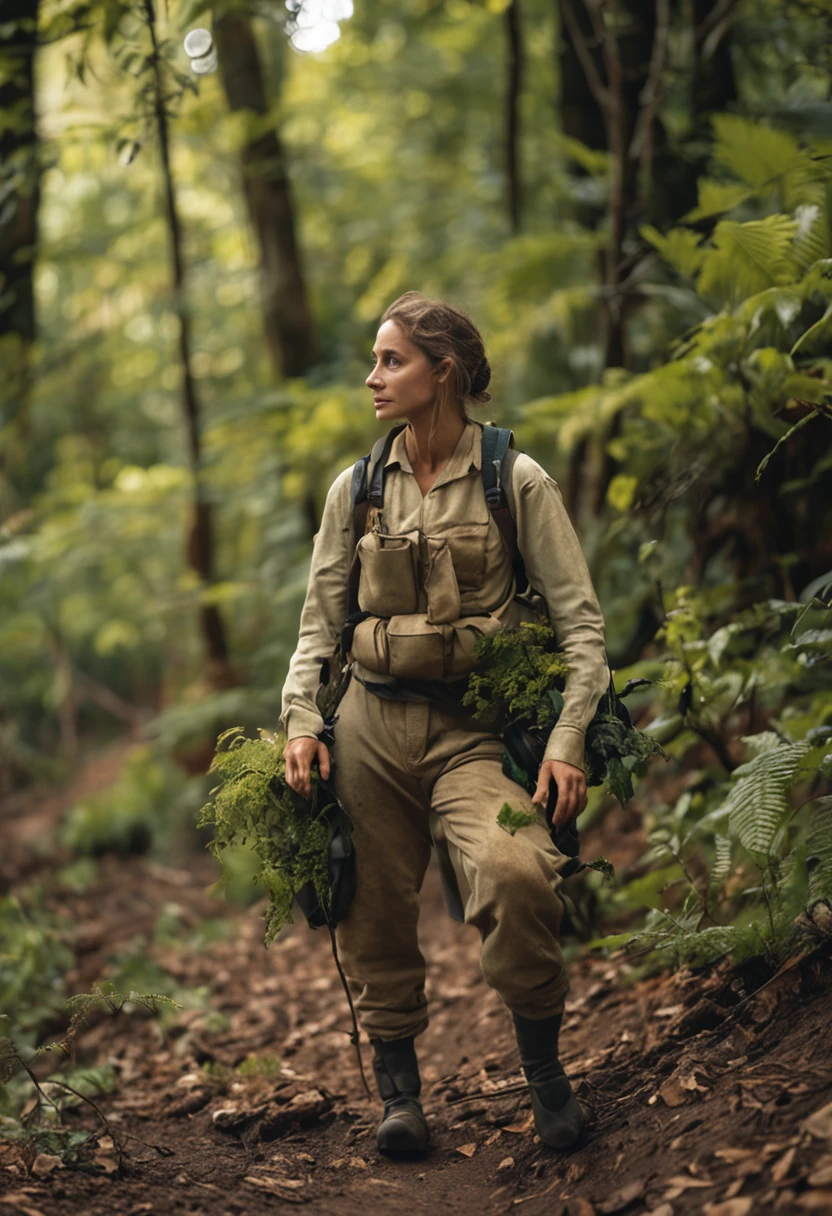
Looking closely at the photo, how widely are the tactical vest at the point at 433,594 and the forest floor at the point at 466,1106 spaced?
56.6 inches

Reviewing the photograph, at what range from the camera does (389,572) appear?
3.49 meters

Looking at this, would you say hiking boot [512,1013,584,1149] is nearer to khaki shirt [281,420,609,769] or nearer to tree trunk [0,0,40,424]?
khaki shirt [281,420,609,769]

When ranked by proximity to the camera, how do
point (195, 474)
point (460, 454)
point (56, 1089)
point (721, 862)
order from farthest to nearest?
point (195, 474) < point (56, 1089) < point (721, 862) < point (460, 454)

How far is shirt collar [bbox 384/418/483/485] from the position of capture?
11.8 feet

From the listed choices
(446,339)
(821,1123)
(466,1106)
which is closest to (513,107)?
(446,339)

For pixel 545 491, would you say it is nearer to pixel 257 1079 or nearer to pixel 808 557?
pixel 808 557

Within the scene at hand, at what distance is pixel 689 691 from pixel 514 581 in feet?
2.68

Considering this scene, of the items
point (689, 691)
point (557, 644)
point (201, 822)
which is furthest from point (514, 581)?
point (201, 822)

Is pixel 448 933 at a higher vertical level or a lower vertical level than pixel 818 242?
lower

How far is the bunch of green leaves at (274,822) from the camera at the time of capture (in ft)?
11.6

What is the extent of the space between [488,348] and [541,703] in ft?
11.4

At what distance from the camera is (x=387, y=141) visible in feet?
46.0

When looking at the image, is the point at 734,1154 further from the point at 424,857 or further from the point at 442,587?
the point at 442,587

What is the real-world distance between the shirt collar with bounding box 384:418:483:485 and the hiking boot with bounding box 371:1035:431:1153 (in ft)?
6.38
